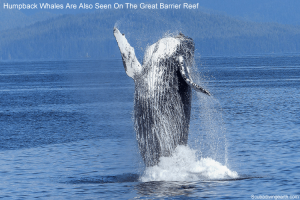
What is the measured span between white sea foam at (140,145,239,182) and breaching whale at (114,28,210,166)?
1.08ft

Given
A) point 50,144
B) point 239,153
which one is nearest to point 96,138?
point 50,144

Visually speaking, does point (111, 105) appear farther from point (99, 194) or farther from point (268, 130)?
point (99, 194)

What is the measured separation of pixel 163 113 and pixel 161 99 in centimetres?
36

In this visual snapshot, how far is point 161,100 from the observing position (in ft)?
41.8

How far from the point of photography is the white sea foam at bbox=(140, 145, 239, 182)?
1310 centimetres

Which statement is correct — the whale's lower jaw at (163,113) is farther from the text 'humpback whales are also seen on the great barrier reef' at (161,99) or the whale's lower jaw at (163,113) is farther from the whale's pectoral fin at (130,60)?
the whale's pectoral fin at (130,60)

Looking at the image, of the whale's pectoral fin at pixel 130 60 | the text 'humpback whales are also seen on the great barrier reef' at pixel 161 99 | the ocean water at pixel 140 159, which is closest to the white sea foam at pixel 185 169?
the ocean water at pixel 140 159

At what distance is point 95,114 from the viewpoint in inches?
1400

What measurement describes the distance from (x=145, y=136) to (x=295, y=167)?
245 inches

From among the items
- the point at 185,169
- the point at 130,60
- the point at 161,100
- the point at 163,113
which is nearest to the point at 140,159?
the point at 185,169

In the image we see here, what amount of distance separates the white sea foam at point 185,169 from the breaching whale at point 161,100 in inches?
12.9

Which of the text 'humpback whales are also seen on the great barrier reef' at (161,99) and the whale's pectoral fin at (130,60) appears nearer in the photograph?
the text 'humpback whales are also seen on the great barrier reef' at (161,99)

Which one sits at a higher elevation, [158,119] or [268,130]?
[158,119]

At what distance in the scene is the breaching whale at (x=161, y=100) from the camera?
12.7m
